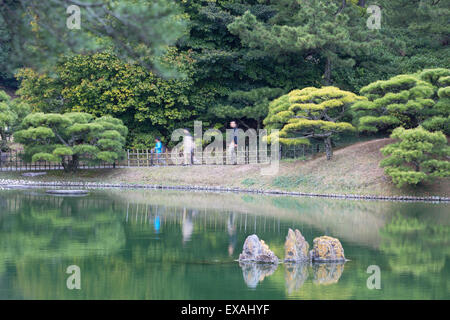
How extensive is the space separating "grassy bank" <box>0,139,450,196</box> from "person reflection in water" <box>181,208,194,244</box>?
242 inches

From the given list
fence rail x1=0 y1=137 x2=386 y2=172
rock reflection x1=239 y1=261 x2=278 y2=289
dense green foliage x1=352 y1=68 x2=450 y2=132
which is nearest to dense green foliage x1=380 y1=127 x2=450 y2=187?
dense green foliage x1=352 y1=68 x2=450 y2=132

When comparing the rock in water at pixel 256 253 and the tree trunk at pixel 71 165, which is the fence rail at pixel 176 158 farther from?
the rock in water at pixel 256 253

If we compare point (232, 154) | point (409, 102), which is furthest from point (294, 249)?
point (232, 154)

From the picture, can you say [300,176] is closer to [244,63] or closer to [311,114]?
[311,114]

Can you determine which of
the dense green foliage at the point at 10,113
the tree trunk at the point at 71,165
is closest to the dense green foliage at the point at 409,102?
the tree trunk at the point at 71,165

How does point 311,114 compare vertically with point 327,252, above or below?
above

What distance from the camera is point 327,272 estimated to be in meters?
9.91

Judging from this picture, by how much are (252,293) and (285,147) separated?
17760 millimetres

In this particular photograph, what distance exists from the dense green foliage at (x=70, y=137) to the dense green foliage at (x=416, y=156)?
1110 centimetres

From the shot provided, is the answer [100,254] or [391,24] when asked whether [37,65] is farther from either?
[391,24]

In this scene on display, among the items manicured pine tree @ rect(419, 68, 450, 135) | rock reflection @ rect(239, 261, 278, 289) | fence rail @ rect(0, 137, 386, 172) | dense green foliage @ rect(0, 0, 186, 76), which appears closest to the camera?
dense green foliage @ rect(0, 0, 186, 76)

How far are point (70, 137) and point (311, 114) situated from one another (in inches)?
392

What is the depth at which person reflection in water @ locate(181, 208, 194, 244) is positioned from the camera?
1340cm

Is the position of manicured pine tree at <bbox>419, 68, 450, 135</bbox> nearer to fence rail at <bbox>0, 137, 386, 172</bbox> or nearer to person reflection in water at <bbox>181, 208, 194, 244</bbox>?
fence rail at <bbox>0, 137, 386, 172</bbox>
